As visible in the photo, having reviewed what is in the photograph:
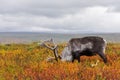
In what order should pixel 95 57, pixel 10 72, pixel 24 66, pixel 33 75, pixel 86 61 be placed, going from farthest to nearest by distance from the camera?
pixel 95 57, pixel 86 61, pixel 24 66, pixel 10 72, pixel 33 75

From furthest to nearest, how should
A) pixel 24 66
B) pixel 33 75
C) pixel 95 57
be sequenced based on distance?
pixel 95 57, pixel 24 66, pixel 33 75

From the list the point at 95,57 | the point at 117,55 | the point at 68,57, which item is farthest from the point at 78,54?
the point at 117,55

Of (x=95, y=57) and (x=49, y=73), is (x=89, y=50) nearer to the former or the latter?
(x=95, y=57)

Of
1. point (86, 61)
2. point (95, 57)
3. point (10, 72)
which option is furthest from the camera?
point (95, 57)

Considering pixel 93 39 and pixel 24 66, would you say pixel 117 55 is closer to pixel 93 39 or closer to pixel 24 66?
pixel 93 39

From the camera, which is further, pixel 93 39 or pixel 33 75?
pixel 93 39

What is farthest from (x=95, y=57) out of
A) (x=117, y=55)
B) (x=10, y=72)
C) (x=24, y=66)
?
(x=10, y=72)

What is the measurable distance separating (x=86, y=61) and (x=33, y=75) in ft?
16.3

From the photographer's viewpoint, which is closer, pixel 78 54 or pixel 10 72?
pixel 10 72

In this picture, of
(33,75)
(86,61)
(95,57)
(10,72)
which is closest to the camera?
(33,75)

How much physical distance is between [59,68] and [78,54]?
2.59 meters

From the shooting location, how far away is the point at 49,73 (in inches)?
578

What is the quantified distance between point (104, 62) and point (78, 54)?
3.95ft

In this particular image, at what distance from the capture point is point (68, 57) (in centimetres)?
1872
